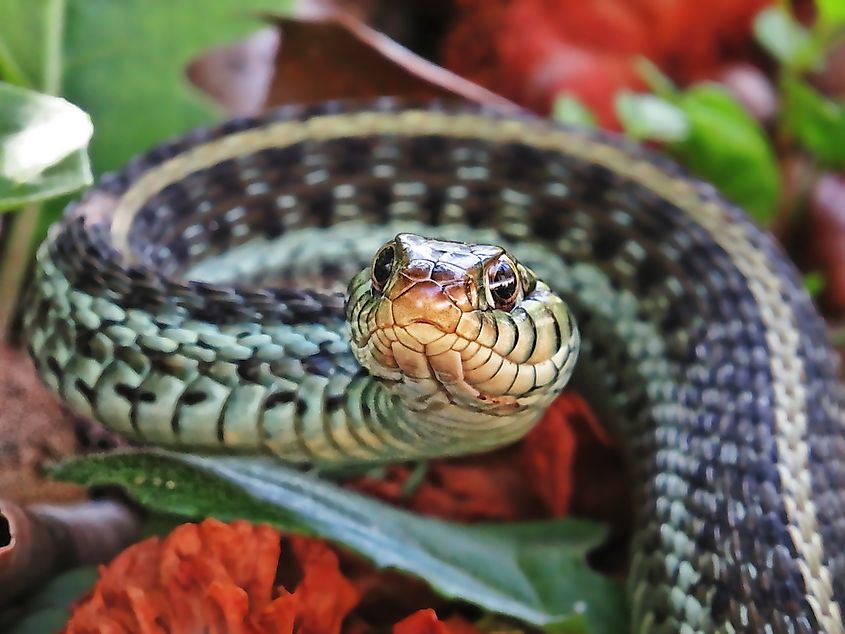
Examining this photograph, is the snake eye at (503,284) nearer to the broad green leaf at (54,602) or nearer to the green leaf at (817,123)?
the broad green leaf at (54,602)

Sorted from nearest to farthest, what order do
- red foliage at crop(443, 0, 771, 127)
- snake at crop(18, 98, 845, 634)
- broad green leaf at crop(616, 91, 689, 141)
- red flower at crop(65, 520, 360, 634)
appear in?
red flower at crop(65, 520, 360, 634)
snake at crop(18, 98, 845, 634)
broad green leaf at crop(616, 91, 689, 141)
red foliage at crop(443, 0, 771, 127)

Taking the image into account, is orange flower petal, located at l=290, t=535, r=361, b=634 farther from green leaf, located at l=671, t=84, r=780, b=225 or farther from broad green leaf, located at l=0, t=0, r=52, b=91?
A: green leaf, located at l=671, t=84, r=780, b=225

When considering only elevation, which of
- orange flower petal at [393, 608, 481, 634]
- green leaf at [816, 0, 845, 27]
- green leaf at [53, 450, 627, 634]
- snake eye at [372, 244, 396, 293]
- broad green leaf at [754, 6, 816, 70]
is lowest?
green leaf at [53, 450, 627, 634]

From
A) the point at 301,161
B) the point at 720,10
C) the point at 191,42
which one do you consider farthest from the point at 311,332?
A: the point at 720,10

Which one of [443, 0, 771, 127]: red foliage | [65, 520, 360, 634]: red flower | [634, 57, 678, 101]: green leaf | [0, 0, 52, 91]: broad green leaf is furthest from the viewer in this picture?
[443, 0, 771, 127]: red foliage

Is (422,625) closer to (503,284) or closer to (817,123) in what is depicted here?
(503,284)

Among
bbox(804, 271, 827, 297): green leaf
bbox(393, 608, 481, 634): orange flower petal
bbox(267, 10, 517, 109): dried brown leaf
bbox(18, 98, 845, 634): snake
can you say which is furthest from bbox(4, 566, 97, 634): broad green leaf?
bbox(804, 271, 827, 297): green leaf

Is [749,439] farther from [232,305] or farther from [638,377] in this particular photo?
[232,305]
